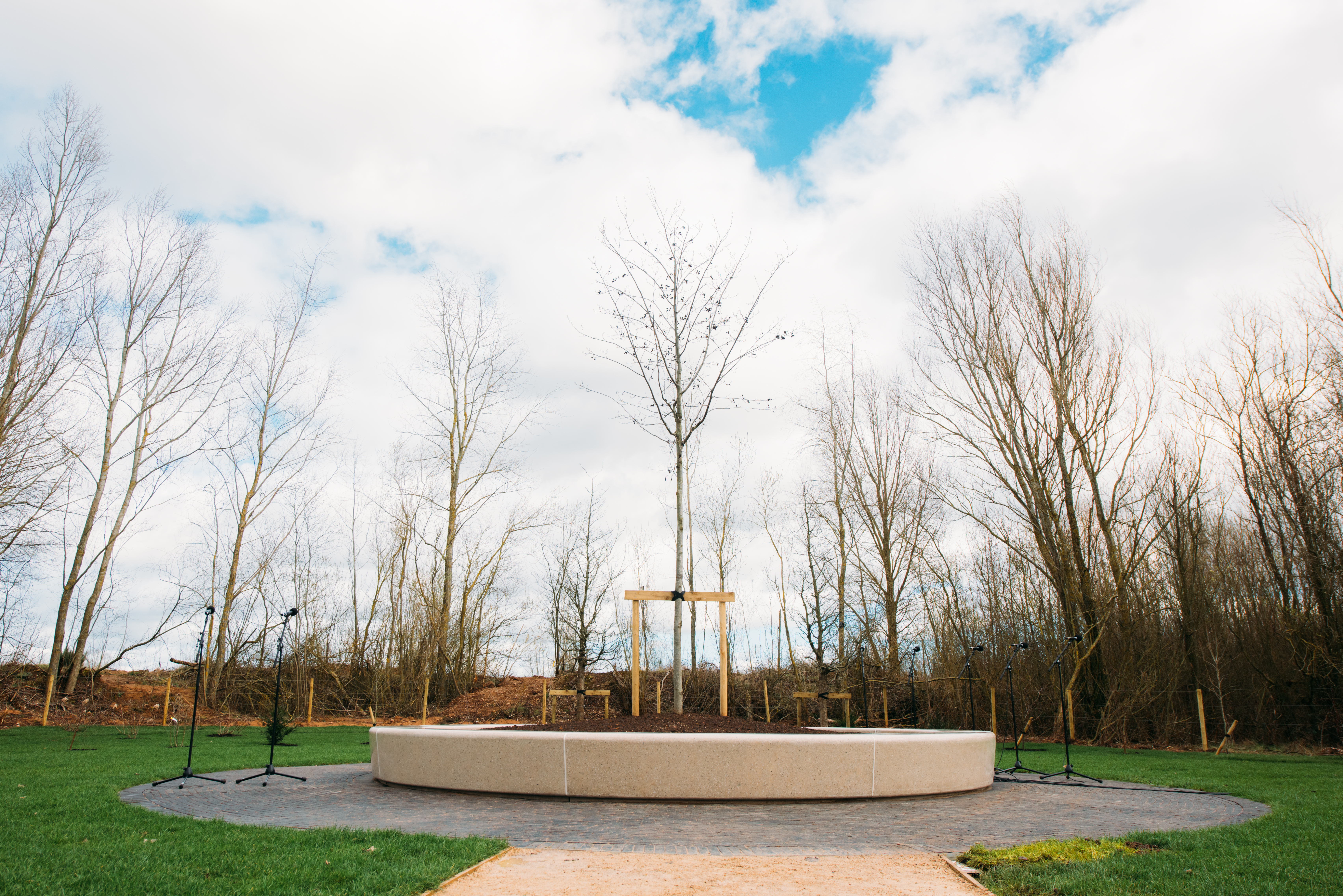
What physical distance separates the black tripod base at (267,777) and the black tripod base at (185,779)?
11 cm

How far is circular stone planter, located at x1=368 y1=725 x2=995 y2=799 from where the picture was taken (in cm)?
649

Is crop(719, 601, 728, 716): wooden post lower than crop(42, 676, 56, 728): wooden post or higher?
higher

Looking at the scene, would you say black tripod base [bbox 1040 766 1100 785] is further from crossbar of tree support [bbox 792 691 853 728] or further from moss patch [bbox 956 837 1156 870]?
moss patch [bbox 956 837 1156 870]

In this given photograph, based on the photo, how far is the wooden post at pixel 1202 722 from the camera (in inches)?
583

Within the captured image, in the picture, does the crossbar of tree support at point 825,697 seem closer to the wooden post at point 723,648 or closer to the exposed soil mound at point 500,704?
the wooden post at point 723,648

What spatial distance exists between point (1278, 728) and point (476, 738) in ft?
56.4

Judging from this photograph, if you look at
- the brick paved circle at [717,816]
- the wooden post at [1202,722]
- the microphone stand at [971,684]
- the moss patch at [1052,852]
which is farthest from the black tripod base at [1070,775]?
the wooden post at [1202,722]

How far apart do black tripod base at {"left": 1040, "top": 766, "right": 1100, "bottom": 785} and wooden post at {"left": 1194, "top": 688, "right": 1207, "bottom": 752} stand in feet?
23.9

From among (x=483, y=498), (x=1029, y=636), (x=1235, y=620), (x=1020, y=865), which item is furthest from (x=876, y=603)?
(x=1020, y=865)

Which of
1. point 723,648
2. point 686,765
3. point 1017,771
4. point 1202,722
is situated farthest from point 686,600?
point 1202,722

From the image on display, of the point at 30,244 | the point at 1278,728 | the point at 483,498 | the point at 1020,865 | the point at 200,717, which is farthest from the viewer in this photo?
the point at 483,498

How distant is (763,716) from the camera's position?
2141 cm

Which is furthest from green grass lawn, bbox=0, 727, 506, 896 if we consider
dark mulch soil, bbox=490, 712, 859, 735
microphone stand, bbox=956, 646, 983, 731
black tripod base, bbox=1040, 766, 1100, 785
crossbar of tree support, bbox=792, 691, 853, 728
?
microphone stand, bbox=956, 646, 983, 731

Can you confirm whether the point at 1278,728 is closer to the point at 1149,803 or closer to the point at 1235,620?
the point at 1235,620
